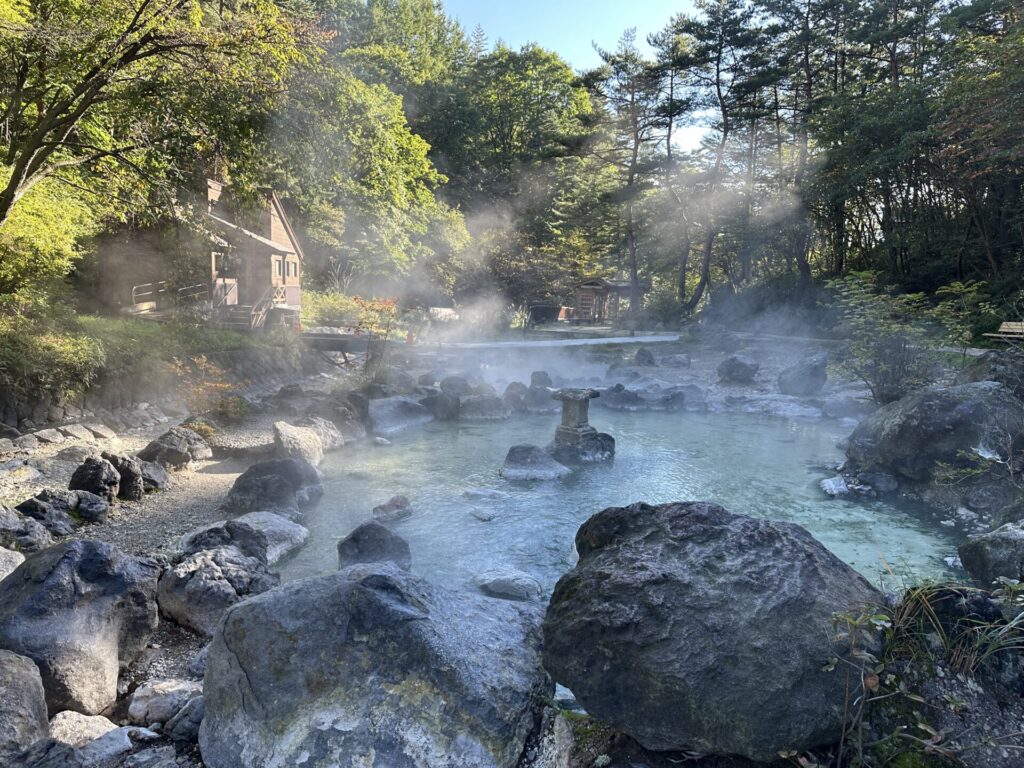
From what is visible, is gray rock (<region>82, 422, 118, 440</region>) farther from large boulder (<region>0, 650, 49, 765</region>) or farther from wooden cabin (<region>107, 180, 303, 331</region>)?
large boulder (<region>0, 650, 49, 765</region>)

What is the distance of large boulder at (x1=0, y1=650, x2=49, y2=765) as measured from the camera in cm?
291

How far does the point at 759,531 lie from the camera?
11.1 ft

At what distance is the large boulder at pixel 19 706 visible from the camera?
291cm

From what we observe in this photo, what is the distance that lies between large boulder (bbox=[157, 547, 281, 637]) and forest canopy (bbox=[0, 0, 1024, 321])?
7489mm

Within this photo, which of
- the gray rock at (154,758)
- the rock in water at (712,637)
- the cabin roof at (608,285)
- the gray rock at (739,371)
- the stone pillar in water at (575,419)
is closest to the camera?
the rock in water at (712,637)

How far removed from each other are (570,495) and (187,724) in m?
6.61

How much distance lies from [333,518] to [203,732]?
16.4ft

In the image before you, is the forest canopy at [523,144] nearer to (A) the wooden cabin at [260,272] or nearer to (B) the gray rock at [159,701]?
(A) the wooden cabin at [260,272]

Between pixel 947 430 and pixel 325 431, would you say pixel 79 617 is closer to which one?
pixel 325 431

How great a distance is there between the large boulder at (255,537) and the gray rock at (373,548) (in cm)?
82

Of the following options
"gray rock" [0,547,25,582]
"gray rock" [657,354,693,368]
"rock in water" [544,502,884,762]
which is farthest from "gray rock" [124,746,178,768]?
"gray rock" [657,354,693,368]

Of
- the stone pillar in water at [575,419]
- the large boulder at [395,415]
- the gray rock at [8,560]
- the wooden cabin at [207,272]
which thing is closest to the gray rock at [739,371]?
the stone pillar in water at [575,419]

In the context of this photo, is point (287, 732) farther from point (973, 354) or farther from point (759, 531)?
point (973, 354)

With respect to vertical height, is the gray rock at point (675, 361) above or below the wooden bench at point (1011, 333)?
below
